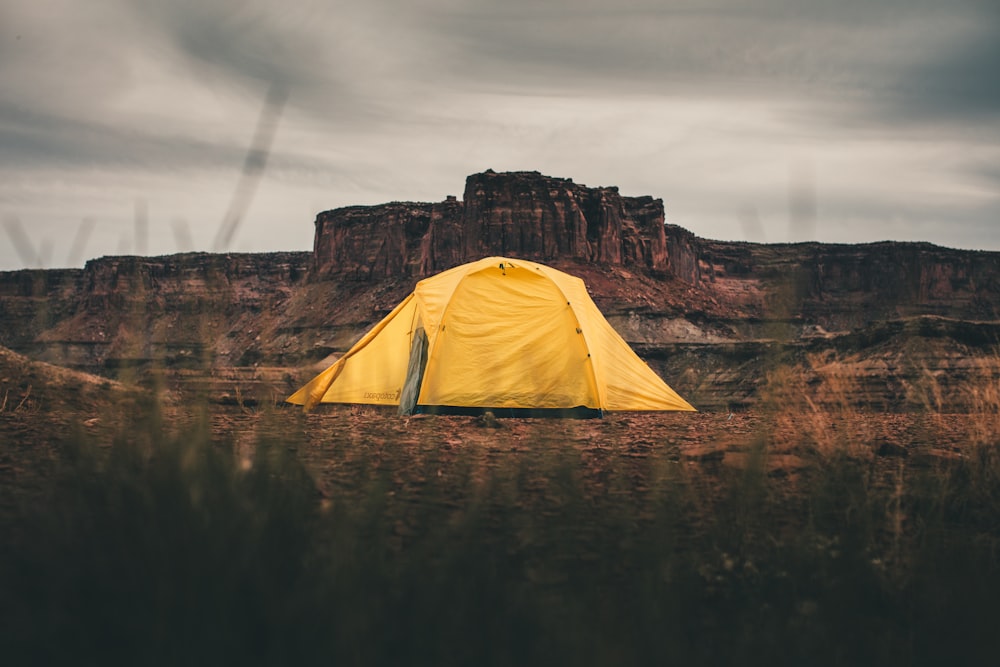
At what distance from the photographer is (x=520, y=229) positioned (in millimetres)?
69312

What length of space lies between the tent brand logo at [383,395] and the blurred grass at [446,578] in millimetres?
8265

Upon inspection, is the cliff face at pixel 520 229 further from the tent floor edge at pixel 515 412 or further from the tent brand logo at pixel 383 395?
the tent floor edge at pixel 515 412

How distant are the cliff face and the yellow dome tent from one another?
55.1 metres

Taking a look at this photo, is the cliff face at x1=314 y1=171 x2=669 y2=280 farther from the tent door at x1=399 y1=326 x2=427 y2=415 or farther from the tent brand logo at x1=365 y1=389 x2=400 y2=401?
the tent door at x1=399 y1=326 x2=427 y2=415

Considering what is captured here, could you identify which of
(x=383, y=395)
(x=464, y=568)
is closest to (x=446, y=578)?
(x=464, y=568)

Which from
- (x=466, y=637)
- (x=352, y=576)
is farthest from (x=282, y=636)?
(x=466, y=637)

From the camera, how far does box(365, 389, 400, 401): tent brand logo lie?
41.5 feet

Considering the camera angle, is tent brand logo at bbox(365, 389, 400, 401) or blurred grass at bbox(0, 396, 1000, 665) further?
tent brand logo at bbox(365, 389, 400, 401)

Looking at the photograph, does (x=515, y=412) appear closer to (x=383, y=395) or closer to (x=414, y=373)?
(x=414, y=373)

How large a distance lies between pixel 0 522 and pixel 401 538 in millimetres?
1905

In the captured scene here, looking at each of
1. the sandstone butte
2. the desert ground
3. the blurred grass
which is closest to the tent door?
the sandstone butte

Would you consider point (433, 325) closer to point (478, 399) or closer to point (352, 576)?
point (478, 399)

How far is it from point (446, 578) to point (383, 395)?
10031 mm

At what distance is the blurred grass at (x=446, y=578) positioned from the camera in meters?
2.46
